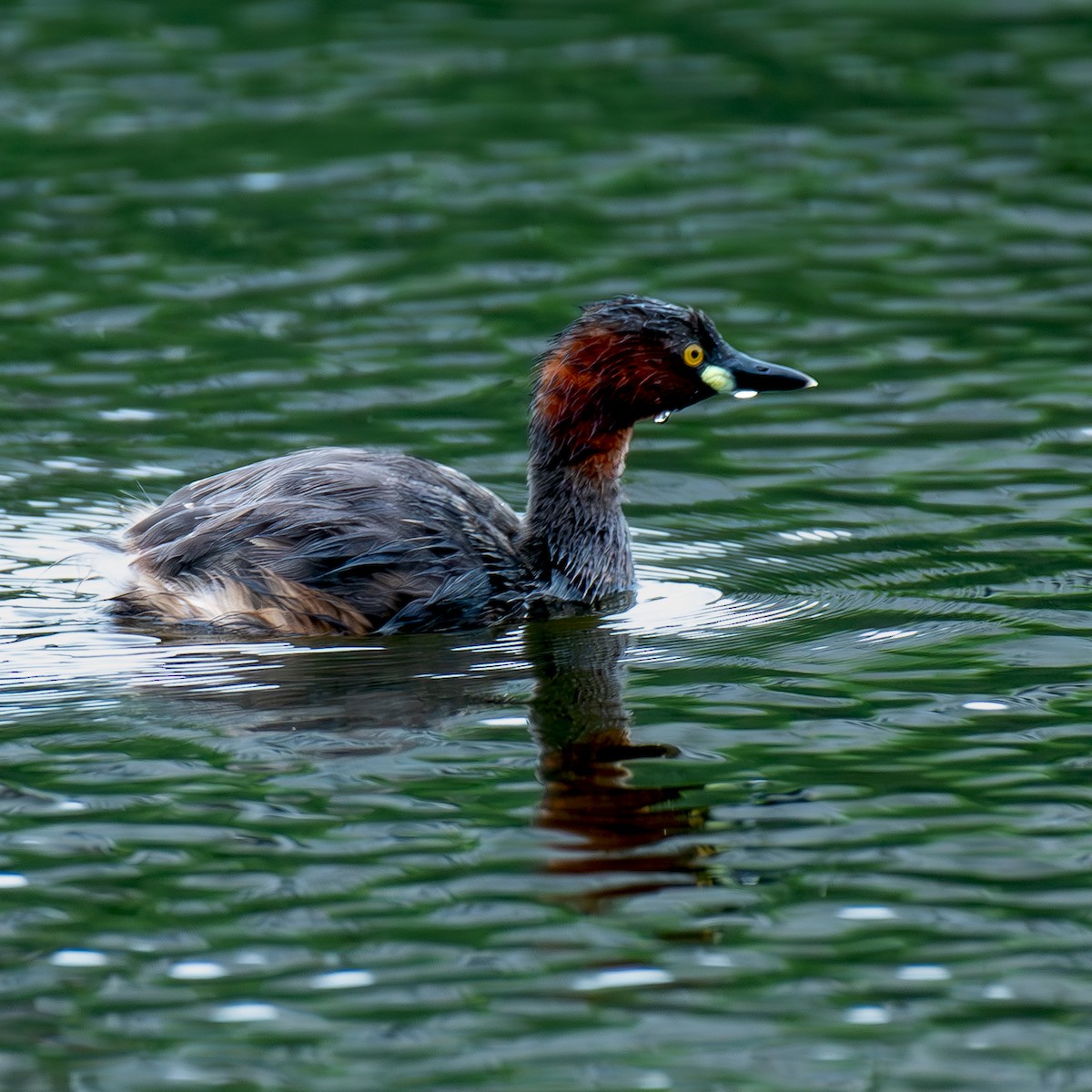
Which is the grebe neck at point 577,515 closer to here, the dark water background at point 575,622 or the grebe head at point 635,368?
the grebe head at point 635,368

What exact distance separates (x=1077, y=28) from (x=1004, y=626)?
36.4 ft

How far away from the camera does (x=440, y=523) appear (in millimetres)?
8352

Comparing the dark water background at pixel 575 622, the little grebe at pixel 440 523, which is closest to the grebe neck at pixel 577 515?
the little grebe at pixel 440 523

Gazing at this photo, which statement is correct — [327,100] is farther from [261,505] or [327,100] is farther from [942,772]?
[942,772]

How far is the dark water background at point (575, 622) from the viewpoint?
5391 millimetres

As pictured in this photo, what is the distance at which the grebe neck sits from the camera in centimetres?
871

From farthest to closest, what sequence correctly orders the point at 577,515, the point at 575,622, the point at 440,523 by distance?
the point at 577,515
the point at 575,622
the point at 440,523

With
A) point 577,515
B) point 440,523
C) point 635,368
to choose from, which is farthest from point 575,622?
point 635,368

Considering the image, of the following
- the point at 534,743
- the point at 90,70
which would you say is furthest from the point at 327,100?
the point at 534,743

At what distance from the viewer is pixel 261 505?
8281 mm

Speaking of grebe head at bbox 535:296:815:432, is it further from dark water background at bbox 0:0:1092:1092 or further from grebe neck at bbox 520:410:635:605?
dark water background at bbox 0:0:1092:1092

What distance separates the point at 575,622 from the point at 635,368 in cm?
108

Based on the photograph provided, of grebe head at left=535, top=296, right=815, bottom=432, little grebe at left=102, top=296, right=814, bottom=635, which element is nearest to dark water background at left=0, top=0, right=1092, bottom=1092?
little grebe at left=102, top=296, right=814, bottom=635

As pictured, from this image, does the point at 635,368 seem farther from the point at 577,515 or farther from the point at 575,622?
the point at 575,622
